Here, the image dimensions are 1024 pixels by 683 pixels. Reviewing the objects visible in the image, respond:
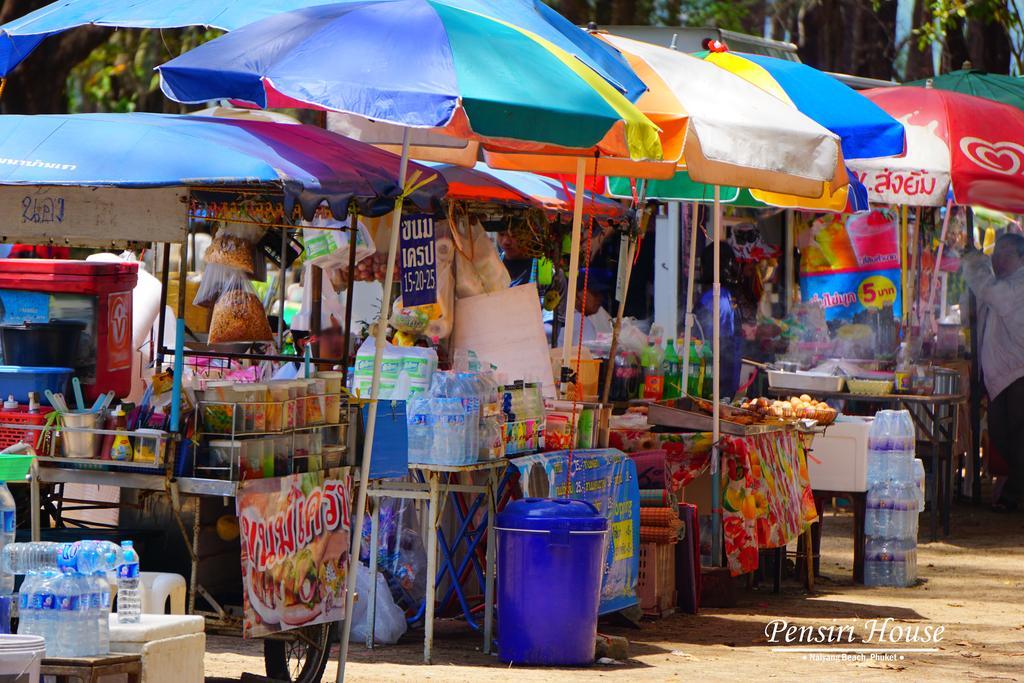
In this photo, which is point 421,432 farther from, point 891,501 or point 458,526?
point 891,501

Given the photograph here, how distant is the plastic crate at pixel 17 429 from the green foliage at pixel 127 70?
1903 centimetres

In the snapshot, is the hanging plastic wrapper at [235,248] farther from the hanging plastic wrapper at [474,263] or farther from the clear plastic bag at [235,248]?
the hanging plastic wrapper at [474,263]

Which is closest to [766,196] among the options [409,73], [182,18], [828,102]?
[828,102]

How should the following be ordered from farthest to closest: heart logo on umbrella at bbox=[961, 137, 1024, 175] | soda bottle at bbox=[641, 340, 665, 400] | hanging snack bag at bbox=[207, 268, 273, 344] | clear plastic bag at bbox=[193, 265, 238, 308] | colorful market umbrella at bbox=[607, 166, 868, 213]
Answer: heart logo on umbrella at bbox=[961, 137, 1024, 175]
colorful market umbrella at bbox=[607, 166, 868, 213]
soda bottle at bbox=[641, 340, 665, 400]
clear plastic bag at bbox=[193, 265, 238, 308]
hanging snack bag at bbox=[207, 268, 273, 344]

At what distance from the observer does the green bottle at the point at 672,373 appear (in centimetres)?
1062

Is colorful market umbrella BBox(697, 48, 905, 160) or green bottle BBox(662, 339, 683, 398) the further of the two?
green bottle BBox(662, 339, 683, 398)

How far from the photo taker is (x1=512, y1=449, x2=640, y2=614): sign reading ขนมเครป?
7871mm

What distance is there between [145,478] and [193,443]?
0.73 feet

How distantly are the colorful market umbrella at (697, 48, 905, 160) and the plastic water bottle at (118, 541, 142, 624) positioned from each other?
576cm

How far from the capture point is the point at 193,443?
5875 mm

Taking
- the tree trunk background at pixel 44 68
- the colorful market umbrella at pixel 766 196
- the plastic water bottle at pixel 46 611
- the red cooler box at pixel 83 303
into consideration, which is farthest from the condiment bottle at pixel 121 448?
the tree trunk background at pixel 44 68

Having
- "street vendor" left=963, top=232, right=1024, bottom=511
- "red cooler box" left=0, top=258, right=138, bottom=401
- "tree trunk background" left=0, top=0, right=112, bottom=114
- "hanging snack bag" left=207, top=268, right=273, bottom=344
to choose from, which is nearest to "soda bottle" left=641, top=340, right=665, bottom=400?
"hanging snack bag" left=207, top=268, right=273, bottom=344

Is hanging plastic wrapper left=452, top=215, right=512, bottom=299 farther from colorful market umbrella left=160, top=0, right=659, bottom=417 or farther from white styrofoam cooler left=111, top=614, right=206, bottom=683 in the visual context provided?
white styrofoam cooler left=111, top=614, right=206, bottom=683

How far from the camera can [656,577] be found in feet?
29.5
